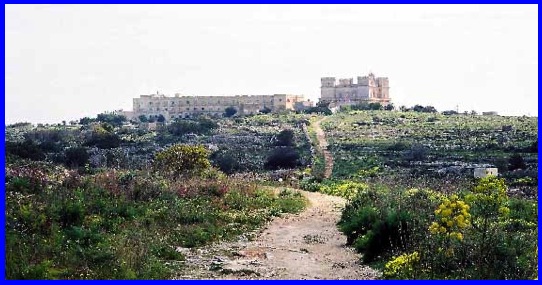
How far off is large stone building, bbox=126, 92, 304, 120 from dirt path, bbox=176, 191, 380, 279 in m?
57.2

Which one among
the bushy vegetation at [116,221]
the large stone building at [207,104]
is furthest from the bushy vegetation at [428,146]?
the large stone building at [207,104]

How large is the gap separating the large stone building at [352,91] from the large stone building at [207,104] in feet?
19.2

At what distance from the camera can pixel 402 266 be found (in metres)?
7.44

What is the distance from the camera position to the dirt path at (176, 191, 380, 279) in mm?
8086

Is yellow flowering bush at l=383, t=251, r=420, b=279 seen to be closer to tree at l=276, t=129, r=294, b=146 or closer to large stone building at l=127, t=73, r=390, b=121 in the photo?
tree at l=276, t=129, r=294, b=146

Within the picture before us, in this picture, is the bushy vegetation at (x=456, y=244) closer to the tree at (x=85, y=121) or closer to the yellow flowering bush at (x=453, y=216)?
the yellow flowering bush at (x=453, y=216)

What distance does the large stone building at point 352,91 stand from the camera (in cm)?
7938

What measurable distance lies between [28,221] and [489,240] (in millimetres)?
5357

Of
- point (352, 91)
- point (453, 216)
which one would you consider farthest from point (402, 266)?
point (352, 91)

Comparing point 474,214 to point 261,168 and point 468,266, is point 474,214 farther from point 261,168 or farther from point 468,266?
point 261,168

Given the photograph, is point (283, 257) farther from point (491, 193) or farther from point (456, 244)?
point (491, 193)

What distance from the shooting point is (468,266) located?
733cm

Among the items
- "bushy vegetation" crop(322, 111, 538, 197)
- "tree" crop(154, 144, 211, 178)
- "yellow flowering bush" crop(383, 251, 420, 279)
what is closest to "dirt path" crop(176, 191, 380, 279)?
"yellow flowering bush" crop(383, 251, 420, 279)

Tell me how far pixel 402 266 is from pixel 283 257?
2.21 m
